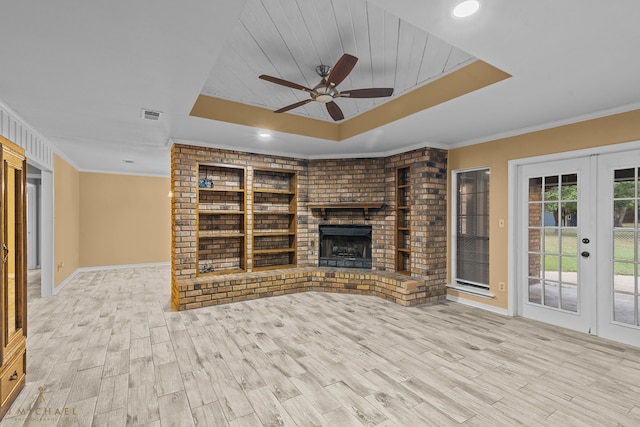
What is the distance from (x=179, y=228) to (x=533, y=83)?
4.45 m

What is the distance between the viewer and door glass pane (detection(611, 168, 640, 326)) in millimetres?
3217

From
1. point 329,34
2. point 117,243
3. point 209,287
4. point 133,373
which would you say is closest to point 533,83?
point 329,34

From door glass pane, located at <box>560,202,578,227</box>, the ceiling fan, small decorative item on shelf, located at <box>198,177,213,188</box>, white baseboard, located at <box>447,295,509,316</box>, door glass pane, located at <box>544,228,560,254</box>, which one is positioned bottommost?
white baseboard, located at <box>447,295,509,316</box>

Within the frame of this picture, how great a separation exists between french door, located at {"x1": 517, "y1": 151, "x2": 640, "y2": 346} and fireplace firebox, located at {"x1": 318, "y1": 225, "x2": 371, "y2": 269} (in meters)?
2.32

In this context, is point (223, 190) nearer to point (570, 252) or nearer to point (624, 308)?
point (570, 252)

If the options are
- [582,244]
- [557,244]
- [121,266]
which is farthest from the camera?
[121,266]

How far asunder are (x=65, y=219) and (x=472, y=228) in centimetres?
728

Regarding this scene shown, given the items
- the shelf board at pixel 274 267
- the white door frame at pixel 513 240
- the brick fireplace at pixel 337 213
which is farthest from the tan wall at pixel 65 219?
the white door frame at pixel 513 240

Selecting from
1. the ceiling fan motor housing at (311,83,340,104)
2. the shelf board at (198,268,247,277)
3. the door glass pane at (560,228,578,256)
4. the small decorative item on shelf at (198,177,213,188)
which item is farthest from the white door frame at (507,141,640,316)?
the small decorative item on shelf at (198,177,213,188)

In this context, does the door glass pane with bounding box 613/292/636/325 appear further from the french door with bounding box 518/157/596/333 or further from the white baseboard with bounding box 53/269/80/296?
the white baseboard with bounding box 53/269/80/296

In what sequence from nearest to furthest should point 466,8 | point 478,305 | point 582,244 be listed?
point 466,8 → point 582,244 → point 478,305

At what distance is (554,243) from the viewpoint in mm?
3818

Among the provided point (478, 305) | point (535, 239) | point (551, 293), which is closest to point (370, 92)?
point (535, 239)

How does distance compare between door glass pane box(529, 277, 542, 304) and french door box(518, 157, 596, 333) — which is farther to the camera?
door glass pane box(529, 277, 542, 304)
